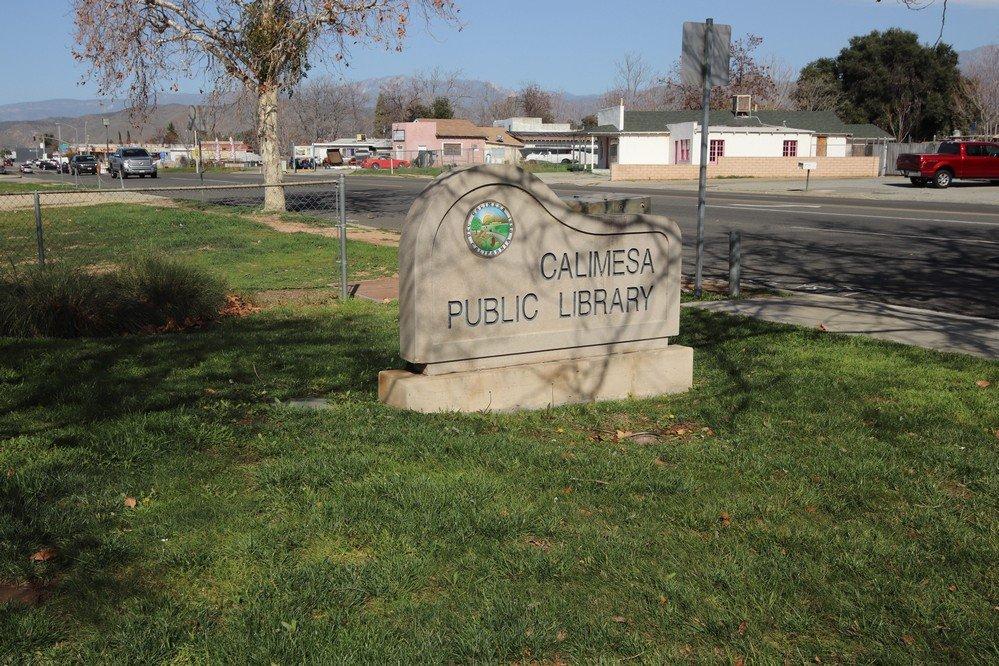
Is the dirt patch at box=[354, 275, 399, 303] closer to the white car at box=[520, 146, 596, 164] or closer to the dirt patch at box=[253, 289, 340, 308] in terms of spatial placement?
the dirt patch at box=[253, 289, 340, 308]

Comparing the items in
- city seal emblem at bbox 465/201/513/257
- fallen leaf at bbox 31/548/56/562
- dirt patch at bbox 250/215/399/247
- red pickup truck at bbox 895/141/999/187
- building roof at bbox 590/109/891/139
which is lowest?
fallen leaf at bbox 31/548/56/562

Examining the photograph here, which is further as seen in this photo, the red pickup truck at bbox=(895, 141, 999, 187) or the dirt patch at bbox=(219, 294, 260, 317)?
the red pickup truck at bbox=(895, 141, 999, 187)

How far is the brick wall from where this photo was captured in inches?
2029

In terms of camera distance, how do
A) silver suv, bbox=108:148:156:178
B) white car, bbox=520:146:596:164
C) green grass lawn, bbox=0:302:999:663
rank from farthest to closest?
white car, bbox=520:146:596:164, silver suv, bbox=108:148:156:178, green grass lawn, bbox=0:302:999:663

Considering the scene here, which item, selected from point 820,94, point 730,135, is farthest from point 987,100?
point 730,135

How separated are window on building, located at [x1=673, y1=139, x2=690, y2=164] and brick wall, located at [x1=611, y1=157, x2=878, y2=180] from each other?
3.55 metres

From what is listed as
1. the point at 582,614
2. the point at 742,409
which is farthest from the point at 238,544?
the point at 742,409

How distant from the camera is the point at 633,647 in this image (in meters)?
3.27

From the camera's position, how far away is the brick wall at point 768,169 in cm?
5153

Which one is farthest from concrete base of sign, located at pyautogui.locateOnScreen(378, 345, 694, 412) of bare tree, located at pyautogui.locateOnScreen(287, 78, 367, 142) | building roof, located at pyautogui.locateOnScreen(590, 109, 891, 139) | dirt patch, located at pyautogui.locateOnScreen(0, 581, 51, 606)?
bare tree, located at pyautogui.locateOnScreen(287, 78, 367, 142)

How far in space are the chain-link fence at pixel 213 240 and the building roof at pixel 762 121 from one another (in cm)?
3890

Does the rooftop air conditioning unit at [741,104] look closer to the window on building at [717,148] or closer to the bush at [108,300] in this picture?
the bush at [108,300]

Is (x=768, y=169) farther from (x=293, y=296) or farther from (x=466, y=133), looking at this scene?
(x=293, y=296)

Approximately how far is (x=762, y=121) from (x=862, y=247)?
48745mm
